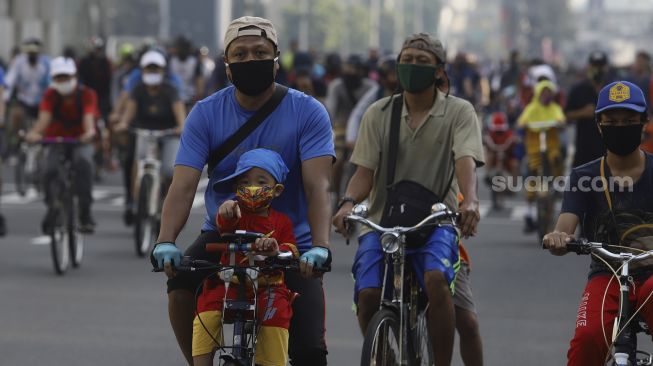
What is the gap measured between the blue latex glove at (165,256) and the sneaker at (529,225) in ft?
41.2

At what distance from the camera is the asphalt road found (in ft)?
33.1

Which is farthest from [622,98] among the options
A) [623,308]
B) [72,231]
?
[72,231]

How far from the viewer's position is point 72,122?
48.0 ft

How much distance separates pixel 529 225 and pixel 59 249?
245 inches

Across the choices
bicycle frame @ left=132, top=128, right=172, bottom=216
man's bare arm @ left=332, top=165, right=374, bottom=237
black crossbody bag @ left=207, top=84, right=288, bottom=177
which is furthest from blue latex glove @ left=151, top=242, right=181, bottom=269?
bicycle frame @ left=132, top=128, right=172, bottom=216

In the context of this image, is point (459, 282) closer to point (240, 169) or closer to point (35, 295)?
point (240, 169)

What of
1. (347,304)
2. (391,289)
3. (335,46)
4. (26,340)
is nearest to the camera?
(391,289)

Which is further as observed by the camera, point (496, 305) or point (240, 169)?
point (496, 305)

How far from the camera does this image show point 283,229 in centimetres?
633

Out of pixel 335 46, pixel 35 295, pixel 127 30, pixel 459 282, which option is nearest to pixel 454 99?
pixel 459 282

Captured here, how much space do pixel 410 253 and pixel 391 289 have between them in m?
0.18

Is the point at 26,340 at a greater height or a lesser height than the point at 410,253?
lesser

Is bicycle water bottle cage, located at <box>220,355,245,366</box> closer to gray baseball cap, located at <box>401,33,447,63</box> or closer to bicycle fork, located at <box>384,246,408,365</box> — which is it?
bicycle fork, located at <box>384,246,408,365</box>

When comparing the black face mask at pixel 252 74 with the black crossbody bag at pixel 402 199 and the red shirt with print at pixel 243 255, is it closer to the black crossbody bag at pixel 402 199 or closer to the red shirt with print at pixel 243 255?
the red shirt with print at pixel 243 255
